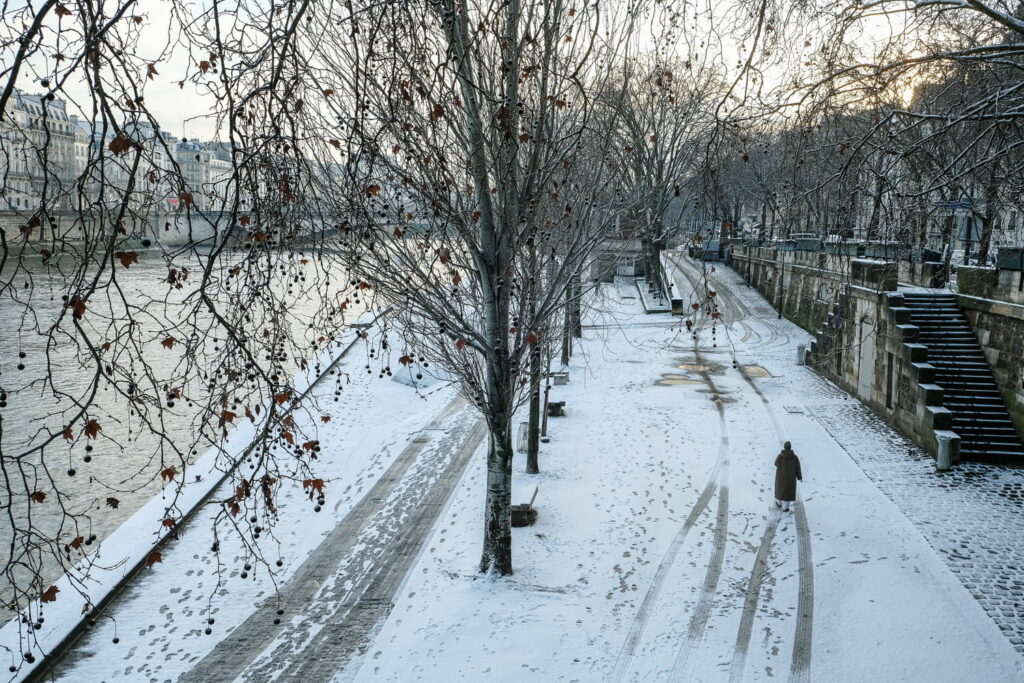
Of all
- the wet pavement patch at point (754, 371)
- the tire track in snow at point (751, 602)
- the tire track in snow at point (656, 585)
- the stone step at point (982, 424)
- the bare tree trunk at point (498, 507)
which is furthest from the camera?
the wet pavement patch at point (754, 371)

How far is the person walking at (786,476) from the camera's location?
13.8 metres

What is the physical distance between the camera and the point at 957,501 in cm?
1497

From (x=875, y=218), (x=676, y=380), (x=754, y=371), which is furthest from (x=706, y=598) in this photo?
(x=754, y=371)

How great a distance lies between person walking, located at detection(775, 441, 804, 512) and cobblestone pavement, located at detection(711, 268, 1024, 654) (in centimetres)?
223

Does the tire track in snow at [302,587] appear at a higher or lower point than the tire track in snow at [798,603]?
lower

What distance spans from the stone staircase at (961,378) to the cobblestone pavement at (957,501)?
655 millimetres

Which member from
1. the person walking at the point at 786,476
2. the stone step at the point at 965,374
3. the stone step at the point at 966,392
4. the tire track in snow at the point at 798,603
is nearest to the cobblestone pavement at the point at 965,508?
the stone step at the point at 966,392

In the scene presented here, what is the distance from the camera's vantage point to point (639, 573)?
38.6ft

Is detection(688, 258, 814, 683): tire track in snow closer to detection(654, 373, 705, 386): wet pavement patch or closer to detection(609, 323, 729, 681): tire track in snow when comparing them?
detection(609, 323, 729, 681): tire track in snow

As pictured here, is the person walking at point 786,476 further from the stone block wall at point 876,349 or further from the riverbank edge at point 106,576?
the riverbank edge at point 106,576

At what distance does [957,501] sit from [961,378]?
16.3ft

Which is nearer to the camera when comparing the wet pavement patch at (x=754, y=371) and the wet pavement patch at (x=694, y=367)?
the wet pavement patch at (x=754, y=371)

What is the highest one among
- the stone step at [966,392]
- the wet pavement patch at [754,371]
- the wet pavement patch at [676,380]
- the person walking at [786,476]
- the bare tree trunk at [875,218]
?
the bare tree trunk at [875,218]

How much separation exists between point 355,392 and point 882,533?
1727 cm
